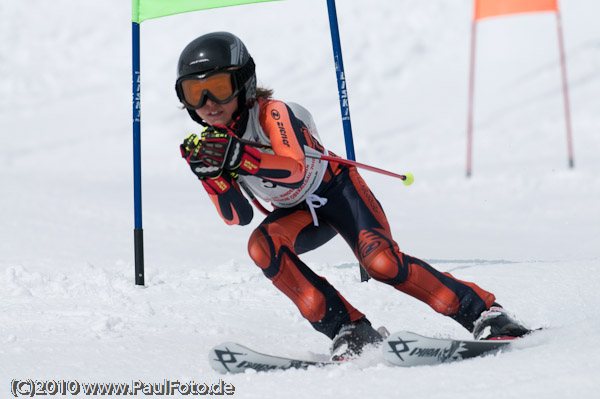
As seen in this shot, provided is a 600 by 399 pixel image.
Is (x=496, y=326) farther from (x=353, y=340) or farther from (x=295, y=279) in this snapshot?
(x=295, y=279)

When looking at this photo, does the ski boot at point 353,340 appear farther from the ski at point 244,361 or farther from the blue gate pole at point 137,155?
the blue gate pole at point 137,155

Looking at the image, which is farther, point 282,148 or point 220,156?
point 282,148

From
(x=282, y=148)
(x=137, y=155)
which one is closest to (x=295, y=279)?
(x=282, y=148)

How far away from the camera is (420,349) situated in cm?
309

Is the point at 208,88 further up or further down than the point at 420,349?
further up

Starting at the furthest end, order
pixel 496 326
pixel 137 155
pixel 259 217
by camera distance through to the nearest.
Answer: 1. pixel 259 217
2. pixel 137 155
3. pixel 496 326

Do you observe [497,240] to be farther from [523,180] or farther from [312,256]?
[523,180]

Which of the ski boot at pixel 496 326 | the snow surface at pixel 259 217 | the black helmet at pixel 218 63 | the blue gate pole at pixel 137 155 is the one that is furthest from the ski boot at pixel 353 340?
the blue gate pole at pixel 137 155

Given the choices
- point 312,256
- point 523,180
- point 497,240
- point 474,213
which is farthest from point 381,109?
point 312,256

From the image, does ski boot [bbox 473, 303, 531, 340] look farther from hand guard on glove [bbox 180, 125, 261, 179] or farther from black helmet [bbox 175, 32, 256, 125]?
black helmet [bbox 175, 32, 256, 125]

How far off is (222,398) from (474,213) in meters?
7.52

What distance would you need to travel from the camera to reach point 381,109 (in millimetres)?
17031

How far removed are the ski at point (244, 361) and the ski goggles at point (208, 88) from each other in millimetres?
1157

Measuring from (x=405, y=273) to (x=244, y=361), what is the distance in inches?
34.3
